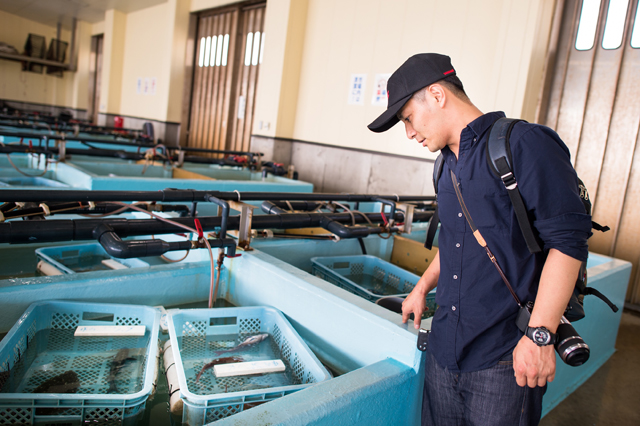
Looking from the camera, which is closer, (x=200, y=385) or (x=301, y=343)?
(x=200, y=385)

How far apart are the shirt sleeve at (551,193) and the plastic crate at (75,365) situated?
111cm

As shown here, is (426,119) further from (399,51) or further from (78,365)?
(399,51)

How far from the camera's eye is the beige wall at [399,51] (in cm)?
432

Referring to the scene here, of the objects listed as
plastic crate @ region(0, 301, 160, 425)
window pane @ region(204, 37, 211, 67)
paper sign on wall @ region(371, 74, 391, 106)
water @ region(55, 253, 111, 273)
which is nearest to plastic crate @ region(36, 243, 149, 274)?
water @ region(55, 253, 111, 273)

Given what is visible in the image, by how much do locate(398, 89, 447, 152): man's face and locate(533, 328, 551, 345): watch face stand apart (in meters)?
0.51

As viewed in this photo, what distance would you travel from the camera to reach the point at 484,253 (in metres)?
1.08

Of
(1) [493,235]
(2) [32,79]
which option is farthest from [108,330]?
(2) [32,79]

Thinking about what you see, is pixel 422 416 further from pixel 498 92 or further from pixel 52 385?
pixel 498 92

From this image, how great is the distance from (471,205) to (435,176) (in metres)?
0.25

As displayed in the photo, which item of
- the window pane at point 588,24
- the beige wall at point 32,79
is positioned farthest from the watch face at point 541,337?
the beige wall at point 32,79

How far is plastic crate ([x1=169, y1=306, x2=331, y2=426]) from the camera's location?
116cm

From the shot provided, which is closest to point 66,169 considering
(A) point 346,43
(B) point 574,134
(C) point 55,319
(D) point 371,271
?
(C) point 55,319

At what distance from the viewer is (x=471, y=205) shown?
1.09 meters

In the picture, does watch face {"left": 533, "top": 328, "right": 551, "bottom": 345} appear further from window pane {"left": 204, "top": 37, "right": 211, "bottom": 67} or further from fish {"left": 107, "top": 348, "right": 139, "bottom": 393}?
window pane {"left": 204, "top": 37, "right": 211, "bottom": 67}
